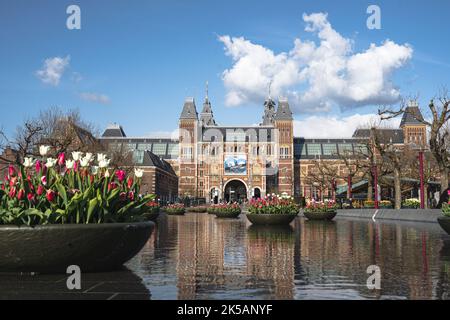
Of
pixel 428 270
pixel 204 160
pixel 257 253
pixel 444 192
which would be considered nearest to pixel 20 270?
pixel 257 253

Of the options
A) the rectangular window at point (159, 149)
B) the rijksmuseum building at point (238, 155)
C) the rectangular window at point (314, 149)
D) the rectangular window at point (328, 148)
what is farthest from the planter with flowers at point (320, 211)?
the rectangular window at point (159, 149)

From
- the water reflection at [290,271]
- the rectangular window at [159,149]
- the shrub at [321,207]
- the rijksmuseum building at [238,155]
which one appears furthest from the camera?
the rectangular window at [159,149]

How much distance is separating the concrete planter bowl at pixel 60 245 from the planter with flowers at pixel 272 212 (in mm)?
11916

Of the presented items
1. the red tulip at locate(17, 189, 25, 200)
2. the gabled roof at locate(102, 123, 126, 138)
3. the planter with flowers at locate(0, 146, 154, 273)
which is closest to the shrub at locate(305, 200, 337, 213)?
the planter with flowers at locate(0, 146, 154, 273)

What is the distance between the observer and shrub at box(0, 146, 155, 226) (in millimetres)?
5242

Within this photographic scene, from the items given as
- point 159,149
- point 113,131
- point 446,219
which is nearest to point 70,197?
point 446,219

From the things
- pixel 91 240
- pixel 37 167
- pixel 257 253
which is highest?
pixel 37 167

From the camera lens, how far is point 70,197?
18.4 feet

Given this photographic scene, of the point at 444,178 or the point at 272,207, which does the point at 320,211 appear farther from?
the point at 272,207

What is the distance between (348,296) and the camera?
4402 millimetres

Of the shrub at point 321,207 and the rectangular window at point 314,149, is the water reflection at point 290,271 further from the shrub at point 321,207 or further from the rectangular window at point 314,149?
the rectangular window at point 314,149

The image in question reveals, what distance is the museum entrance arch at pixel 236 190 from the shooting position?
102m
